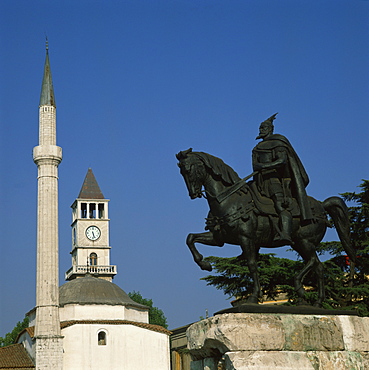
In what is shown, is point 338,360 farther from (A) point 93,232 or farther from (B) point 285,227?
(A) point 93,232

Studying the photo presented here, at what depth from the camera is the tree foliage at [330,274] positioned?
20.3 m

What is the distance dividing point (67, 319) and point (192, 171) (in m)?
37.4

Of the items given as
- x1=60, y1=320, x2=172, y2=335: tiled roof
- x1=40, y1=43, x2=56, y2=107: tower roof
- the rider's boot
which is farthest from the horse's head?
x1=60, y1=320, x2=172, y2=335: tiled roof

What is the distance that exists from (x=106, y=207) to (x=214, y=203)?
215 ft

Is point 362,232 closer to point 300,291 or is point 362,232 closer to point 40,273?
point 300,291

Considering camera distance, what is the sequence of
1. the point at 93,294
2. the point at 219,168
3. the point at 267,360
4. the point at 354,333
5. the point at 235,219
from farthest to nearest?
the point at 93,294, the point at 219,168, the point at 235,219, the point at 354,333, the point at 267,360

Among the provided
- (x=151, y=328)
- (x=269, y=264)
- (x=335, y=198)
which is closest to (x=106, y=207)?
(x=151, y=328)

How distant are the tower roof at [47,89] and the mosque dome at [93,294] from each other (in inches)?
509

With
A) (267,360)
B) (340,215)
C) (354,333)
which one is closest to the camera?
(267,360)

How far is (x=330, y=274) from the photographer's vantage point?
20.5 meters

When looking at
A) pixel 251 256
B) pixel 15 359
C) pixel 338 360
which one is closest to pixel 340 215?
pixel 251 256

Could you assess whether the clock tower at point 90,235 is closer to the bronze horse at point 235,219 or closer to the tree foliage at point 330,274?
→ the tree foliage at point 330,274

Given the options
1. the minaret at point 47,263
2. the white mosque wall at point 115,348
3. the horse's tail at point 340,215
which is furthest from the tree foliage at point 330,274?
the white mosque wall at point 115,348

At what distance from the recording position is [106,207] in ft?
235
